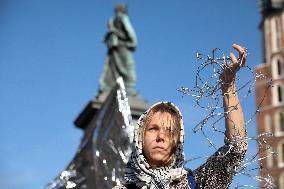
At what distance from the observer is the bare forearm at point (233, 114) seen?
2932 mm

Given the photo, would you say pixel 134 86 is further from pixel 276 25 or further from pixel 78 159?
pixel 276 25

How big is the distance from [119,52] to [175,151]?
19.7m

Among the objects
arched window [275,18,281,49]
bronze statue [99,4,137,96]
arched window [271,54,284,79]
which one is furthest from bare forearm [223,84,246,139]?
arched window [275,18,281,49]

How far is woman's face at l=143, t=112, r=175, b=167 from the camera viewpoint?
297cm

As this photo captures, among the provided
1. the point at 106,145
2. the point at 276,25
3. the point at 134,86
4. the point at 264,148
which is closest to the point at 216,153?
the point at 264,148

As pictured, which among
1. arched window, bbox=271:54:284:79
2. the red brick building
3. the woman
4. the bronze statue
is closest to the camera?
the woman

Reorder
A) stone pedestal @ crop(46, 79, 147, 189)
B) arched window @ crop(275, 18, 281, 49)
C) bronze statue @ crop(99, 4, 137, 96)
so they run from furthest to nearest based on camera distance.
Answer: arched window @ crop(275, 18, 281, 49)
bronze statue @ crop(99, 4, 137, 96)
stone pedestal @ crop(46, 79, 147, 189)

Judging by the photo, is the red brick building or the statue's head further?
the red brick building

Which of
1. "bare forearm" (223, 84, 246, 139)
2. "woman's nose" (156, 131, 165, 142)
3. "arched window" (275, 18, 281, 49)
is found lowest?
"woman's nose" (156, 131, 165, 142)

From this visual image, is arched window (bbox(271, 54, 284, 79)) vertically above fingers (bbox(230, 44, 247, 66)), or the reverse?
arched window (bbox(271, 54, 284, 79))

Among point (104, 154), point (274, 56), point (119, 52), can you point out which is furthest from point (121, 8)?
point (274, 56)

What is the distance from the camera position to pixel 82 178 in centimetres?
905

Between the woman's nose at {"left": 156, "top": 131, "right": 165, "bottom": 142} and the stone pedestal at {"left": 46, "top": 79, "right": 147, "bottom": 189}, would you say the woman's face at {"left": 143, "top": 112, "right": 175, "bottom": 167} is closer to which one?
the woman's nose at {"left": 156, "top": 131, "right": 165, "bottom": 142}

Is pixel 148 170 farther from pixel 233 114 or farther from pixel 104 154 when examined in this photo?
pixel 104 154
